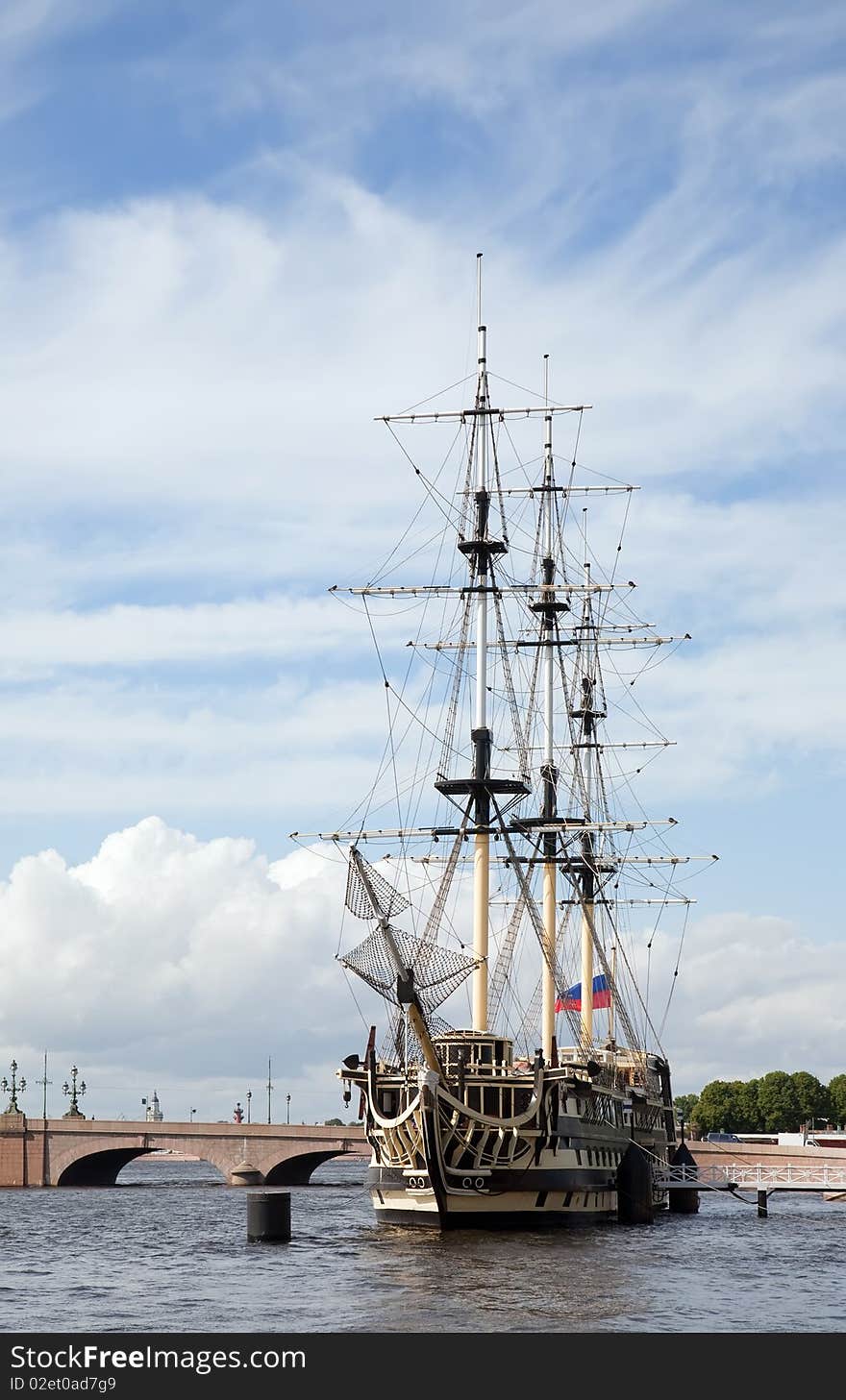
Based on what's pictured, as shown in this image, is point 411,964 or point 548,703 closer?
point 411,964

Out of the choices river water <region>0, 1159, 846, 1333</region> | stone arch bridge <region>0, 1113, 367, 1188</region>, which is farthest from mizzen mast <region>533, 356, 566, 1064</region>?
stone arch bridge <region>0, 1113, 367, 1188</region>

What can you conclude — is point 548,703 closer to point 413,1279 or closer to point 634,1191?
point 634,1191

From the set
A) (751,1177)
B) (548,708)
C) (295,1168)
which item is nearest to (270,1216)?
(548,708)

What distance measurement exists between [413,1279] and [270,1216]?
17071mm

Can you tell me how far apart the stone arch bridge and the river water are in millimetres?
47470

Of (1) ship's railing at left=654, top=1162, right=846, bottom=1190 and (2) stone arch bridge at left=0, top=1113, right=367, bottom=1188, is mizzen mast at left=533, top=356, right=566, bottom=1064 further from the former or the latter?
(2) stone arch bridge at left=0, top=1113, right=367, bottom=1188

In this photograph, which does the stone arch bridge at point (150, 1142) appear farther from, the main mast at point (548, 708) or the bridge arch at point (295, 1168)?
the main mast at point (548, 708)

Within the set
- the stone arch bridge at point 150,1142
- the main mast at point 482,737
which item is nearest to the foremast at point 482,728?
the main mast at point 482,737

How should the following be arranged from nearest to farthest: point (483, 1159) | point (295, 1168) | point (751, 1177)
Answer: point (483, 1159)
point (751, 1177)
point (295, 1168)

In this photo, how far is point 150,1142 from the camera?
139000 mm

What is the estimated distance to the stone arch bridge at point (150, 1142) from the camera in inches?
5453

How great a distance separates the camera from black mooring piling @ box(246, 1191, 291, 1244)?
68238 millimetres

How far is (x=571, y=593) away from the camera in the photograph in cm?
10975
